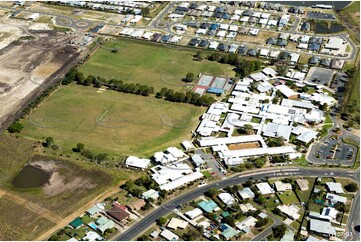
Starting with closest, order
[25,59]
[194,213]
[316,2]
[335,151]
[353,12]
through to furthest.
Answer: [194,213], [335,151], [25,59], [353,12], [316,2]

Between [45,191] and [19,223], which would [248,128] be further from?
[19,223]

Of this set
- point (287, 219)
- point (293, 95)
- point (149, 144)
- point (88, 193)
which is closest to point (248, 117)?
point (293, 95)

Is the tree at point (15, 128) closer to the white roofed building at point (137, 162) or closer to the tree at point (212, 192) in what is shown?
the white roofed building at point (137, 162)

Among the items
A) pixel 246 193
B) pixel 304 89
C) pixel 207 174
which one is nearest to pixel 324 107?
pixel 304 89

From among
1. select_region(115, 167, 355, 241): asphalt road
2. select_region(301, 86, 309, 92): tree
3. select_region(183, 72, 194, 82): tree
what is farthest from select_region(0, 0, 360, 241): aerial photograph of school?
select_region(183, 72, 194, 82): tree

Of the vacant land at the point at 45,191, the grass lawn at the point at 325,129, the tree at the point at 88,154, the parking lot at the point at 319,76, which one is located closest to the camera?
the vacant land at the point at 45,191

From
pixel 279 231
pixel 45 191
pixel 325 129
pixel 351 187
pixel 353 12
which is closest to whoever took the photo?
pixel 279 231

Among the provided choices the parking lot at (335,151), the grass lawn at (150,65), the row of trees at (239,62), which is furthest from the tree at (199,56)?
→ the parking lot at (335,151)

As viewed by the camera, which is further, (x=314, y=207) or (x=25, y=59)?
(x=25, y=59)

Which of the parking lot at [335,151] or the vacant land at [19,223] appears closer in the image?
the vacant land at [19,223]
